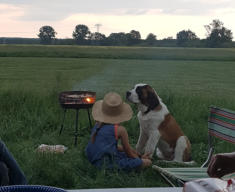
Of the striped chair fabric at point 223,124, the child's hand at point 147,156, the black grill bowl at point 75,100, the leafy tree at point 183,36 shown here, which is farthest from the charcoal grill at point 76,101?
the leafy tree at point 183,36

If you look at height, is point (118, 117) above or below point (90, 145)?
above

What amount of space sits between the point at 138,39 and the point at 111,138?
33.4 m

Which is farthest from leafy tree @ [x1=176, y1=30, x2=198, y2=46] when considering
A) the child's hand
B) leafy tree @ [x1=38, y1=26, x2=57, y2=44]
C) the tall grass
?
the child's hand

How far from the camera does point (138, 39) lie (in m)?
37.0

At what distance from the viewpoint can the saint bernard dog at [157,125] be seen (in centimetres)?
487

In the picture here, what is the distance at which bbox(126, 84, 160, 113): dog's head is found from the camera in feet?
15.8

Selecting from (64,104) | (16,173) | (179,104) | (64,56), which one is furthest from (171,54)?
(16,173)

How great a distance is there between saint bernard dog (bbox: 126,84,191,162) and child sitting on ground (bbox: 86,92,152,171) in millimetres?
644

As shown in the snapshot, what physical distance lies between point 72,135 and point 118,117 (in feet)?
7.84

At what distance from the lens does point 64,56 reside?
120ft

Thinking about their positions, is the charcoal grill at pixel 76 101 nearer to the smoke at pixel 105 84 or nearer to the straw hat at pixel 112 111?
the straw hat at pixel 112 111

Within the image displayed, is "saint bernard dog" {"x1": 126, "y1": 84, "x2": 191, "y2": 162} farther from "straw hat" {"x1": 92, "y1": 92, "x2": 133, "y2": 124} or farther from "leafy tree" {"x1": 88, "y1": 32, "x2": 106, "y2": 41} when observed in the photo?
"leafy tree" {"x1": 88, "y1": 32, "x2": 106, "y2": 41}

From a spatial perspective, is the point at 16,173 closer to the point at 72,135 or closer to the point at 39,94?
A: the point at 72,135

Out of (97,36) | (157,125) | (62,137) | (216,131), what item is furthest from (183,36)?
(216,131)
